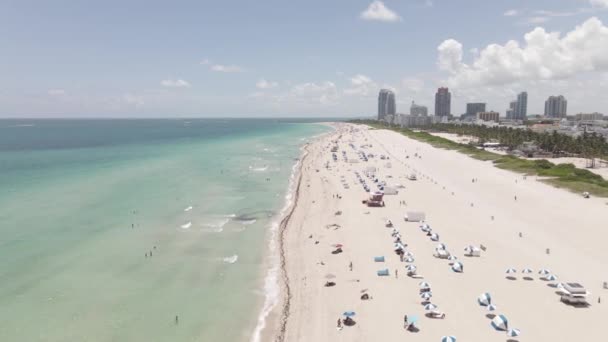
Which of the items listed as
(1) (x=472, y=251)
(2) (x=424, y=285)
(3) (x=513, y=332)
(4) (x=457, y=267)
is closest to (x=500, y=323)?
(3) (x=513, y=332)

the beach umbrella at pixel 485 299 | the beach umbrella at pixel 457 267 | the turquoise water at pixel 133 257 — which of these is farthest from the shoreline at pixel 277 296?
the beach umbrella at pixel 457 267

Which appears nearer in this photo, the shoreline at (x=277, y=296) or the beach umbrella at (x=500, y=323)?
the beach umbrella at (x=500, y=323)

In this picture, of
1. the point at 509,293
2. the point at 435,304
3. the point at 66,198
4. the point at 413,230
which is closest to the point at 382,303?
the point at 435,304

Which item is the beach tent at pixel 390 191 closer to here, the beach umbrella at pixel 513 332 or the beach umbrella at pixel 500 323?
the beach umbrella at pixel 500 323

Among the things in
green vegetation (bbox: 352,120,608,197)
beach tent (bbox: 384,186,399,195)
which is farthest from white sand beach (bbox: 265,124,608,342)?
green vegetation (bbox: 352,120,608,197)

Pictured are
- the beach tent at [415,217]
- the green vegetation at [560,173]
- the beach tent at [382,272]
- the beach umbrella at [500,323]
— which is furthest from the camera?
the green vegetation at [560,173]

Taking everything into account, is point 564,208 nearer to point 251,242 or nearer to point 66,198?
point 251,242

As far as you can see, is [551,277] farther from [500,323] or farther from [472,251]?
[500,323]
